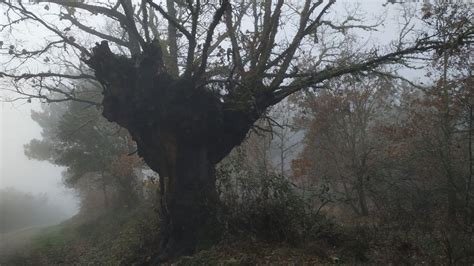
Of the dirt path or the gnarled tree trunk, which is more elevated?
the gnarled tree trunk

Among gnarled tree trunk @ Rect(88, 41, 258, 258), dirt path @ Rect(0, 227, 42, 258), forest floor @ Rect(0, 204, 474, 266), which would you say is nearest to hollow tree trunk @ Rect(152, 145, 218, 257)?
gnarled tree trunk @ Rect(88, 41, 258, 258)

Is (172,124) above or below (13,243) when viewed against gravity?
above

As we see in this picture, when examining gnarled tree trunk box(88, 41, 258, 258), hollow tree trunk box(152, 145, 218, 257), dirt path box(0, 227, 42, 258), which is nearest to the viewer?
gnarled tree trunk box(88, 41, 258, 258)

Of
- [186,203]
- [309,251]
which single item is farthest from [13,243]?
[309,251]

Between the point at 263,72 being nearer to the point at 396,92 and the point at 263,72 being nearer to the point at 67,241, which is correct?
the point at 396,92

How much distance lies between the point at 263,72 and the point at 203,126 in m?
2.42

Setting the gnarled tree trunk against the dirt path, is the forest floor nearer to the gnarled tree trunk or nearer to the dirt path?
the gnarled tree trunk

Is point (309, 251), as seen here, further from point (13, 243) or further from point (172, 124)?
point (13, 243)

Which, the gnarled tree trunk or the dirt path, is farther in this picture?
the dirt path

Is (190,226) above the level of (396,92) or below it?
below

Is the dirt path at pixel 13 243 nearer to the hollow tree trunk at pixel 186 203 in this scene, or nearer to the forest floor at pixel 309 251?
the forest floor at pixel 309 251

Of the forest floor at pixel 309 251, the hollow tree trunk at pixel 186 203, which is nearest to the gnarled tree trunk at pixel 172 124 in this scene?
the hollow tree trunk at pixel 186 203

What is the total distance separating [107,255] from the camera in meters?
14.6

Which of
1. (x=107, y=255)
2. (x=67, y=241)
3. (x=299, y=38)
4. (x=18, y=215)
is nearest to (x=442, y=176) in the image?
(x=299, y=38)
